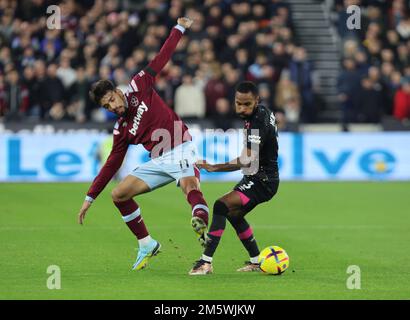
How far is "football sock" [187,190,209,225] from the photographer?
10.2 meters

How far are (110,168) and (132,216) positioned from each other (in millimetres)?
564

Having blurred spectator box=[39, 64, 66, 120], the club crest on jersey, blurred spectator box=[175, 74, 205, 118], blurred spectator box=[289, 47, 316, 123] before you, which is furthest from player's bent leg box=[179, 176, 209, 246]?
blurred spectator box=[289, 47, 316, 123]

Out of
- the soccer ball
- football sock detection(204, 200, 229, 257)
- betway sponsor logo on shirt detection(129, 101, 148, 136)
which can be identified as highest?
betway sponsor logo on shirt detection(129, 101, 148, 136)

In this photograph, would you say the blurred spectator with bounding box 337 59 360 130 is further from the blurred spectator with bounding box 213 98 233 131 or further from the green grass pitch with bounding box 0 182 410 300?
the green grass pitch with bounding box 0 182 410 300

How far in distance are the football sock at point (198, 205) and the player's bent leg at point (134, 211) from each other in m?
0.60

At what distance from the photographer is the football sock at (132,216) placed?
11.0 m

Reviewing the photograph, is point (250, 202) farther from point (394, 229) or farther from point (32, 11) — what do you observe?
point (32, 11)

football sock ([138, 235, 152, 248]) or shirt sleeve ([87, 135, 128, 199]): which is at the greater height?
shirt sleeve ([87, 135, 128, 199])

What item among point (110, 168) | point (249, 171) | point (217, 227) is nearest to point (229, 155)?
point (110, 168)

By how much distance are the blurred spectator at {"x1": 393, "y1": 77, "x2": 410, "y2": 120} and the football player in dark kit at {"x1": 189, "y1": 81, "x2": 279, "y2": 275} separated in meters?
13.2

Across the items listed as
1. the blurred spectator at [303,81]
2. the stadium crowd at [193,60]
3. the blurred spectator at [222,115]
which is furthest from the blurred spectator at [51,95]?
the blurred spectator at [303,81]

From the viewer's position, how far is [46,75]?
22.8 m

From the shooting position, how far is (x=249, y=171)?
34.9 ft

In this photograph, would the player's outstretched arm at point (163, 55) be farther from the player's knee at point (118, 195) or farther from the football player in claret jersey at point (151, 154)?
the player's knee at point (118, 195)
